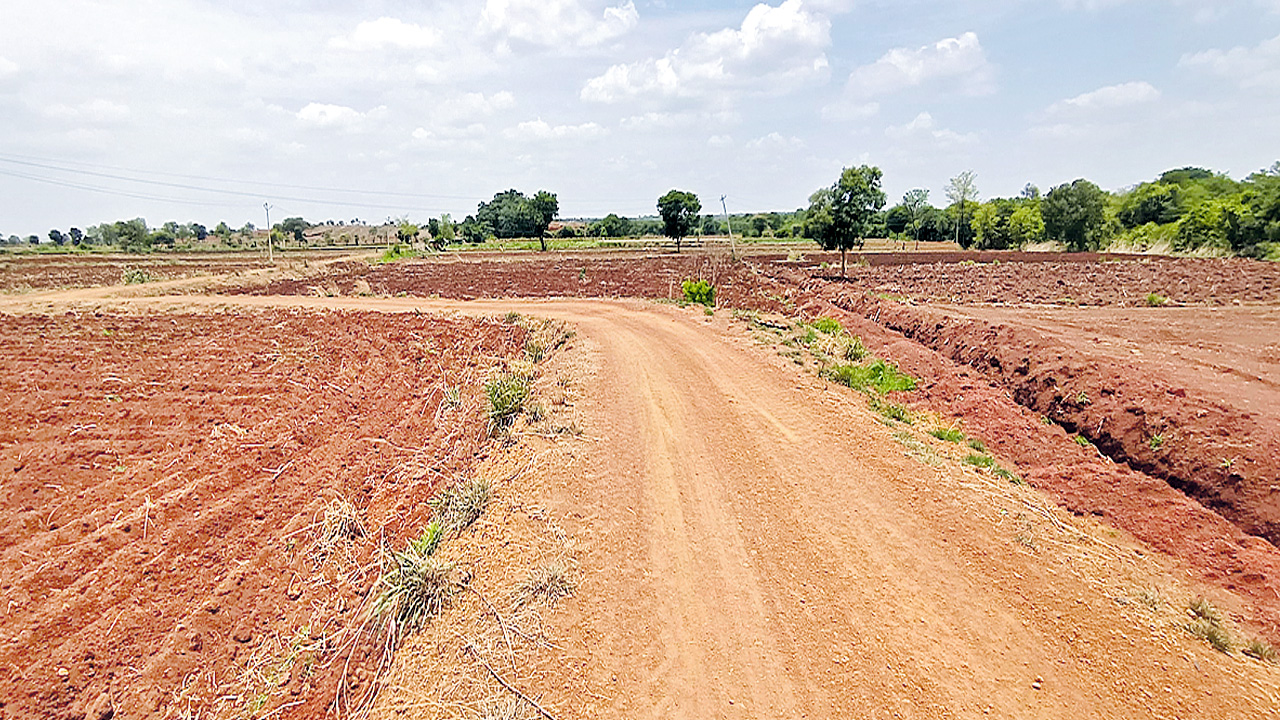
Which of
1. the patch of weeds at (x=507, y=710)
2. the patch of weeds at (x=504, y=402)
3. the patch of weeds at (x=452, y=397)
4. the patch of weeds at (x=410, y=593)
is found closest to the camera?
the patch of weeds at (x=507, y=710)

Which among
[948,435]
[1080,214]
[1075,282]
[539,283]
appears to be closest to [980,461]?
[948,435]

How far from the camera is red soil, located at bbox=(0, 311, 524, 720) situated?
15.6 ft

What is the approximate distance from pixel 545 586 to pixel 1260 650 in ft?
17.8

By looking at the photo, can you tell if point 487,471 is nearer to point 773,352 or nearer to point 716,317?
point 773,352

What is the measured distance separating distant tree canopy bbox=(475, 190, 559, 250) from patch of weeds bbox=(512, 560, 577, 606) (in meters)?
72.2

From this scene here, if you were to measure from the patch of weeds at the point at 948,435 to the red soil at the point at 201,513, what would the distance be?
6852 mm

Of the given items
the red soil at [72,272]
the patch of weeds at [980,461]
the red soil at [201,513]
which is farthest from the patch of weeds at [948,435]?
the red soil at [72,272]

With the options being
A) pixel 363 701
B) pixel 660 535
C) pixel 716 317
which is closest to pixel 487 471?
pixel 660 535

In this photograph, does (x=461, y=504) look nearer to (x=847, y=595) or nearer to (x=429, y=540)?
(x=429, y=540)

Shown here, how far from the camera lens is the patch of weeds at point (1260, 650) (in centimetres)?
432

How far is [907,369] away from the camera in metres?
13.0

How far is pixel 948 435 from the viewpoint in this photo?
8938 mm

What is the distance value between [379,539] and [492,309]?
17945 mm

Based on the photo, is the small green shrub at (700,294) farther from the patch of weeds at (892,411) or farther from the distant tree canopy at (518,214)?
the distant tree canopy at (518,214)
